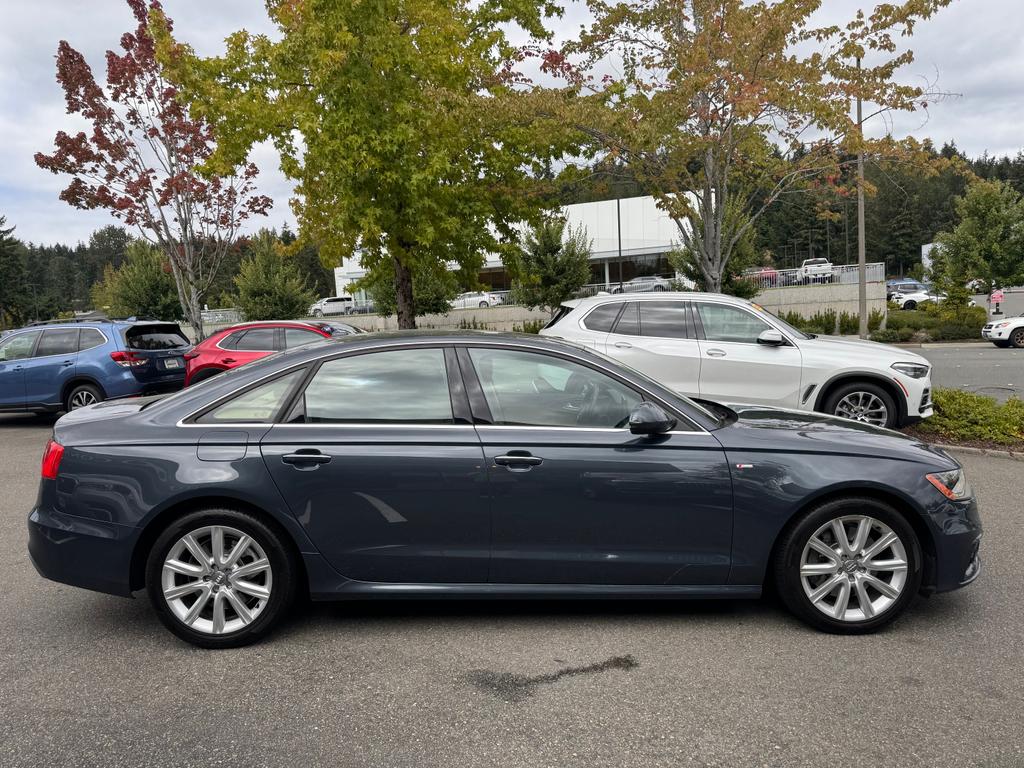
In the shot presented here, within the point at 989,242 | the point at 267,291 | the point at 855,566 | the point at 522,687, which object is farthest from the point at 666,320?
the point at 989,242

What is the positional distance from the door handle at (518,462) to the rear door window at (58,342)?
34.7 ft

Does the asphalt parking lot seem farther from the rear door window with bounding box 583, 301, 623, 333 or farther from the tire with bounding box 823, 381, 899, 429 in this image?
the rear door window with bounding box 583, 301, 623, 333

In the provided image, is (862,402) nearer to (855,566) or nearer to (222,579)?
(855,566)

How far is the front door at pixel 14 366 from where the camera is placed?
11.5 m

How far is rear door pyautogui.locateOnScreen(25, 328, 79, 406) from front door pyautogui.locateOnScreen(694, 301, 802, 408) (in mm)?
9606

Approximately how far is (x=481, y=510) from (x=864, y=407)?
590 centimetres

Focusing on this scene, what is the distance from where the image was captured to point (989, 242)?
103 ft

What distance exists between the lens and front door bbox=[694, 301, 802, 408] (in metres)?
8.02

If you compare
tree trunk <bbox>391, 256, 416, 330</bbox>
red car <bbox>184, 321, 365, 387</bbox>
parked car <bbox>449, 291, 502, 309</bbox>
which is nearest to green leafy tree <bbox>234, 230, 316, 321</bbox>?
parked car <bbox>449, 291, 502, 309</bbox>

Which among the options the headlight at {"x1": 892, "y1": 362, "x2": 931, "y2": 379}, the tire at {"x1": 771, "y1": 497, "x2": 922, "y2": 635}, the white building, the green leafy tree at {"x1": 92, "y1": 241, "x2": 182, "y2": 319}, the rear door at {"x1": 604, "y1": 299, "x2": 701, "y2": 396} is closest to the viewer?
the tire at {"x1": 771, "y1": 497, "x2": 922, "y2": 635}

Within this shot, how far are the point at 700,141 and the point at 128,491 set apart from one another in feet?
29.9

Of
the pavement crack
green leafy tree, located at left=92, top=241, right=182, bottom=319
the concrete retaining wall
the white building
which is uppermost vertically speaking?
the white building

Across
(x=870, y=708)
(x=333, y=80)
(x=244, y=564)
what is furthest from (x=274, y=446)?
(x=333, y=80)

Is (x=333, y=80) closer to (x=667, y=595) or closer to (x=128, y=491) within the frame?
(x=128, y=491)
